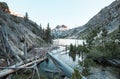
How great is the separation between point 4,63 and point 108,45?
48392 mm

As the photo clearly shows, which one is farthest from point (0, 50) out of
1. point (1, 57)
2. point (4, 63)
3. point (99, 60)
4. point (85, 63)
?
point (99, 60)

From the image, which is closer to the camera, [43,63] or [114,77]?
[114,77]

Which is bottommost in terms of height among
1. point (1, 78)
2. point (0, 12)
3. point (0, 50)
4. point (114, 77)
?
point (114, 77)

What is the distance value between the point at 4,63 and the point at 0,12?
3231cm

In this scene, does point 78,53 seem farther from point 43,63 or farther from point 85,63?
point 85,63

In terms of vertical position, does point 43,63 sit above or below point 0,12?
below

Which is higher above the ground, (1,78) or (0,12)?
(0,12)

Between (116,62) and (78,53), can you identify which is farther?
(78,53)

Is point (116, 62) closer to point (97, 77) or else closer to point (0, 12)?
point (97, 77)

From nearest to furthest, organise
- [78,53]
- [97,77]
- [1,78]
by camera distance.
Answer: [1,78], [97,77], [78,53]

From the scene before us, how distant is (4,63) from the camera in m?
32.6

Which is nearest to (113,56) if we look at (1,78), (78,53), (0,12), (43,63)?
(43,63)

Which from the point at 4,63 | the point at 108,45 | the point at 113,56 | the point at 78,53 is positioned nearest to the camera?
the point at 4,63

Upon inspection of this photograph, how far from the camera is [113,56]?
65812 mm
